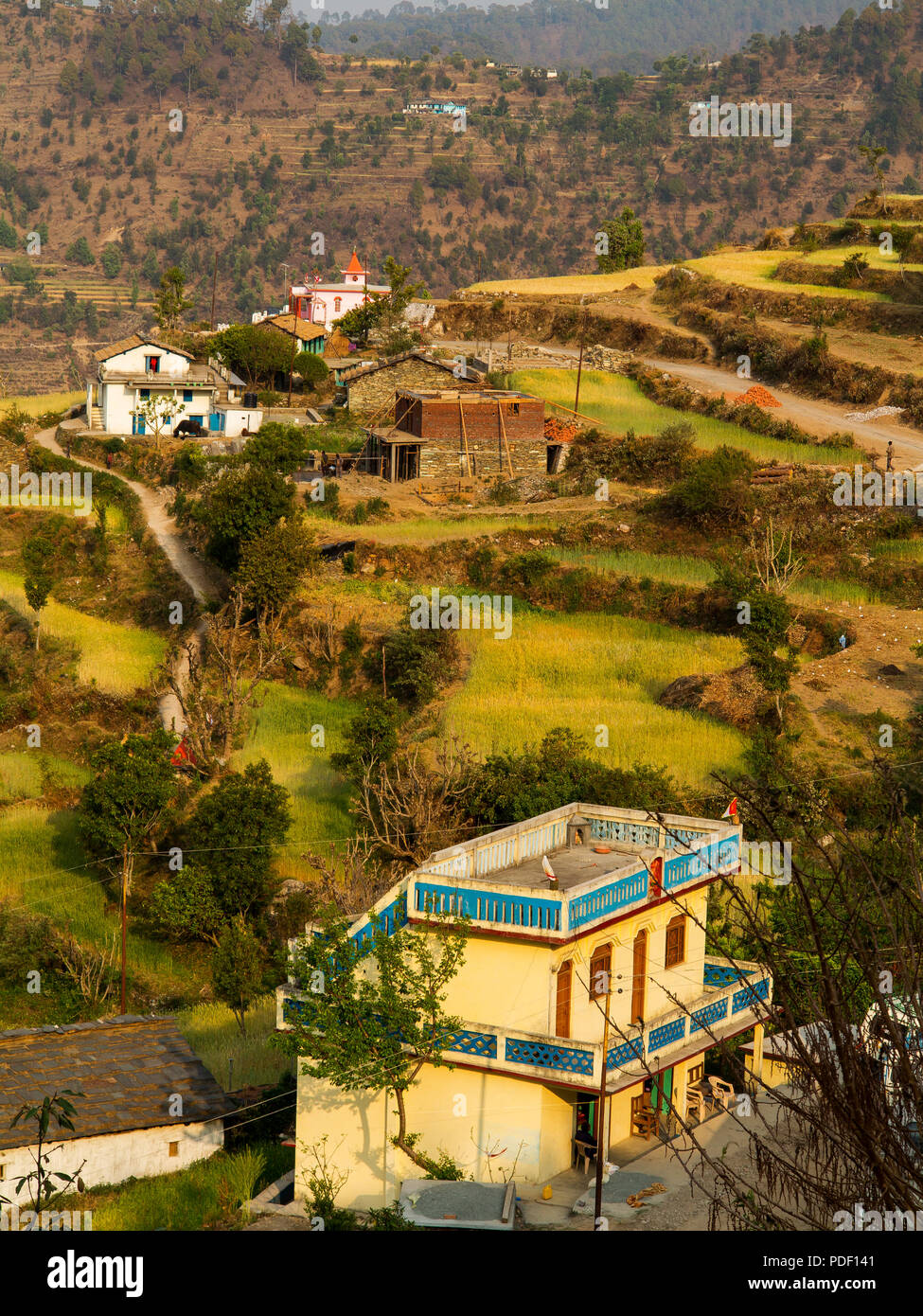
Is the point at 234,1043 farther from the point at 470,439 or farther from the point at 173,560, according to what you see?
the point at 470,439

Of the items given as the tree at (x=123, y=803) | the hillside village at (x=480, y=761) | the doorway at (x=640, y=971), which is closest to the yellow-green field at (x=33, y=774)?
the hillside village at (x=480, y=761)

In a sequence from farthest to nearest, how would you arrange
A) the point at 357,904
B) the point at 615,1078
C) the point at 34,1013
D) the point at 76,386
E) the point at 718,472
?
the point at 76,386, the point at 718,472, the point at 34,1013, the point at 357,904, the point at 615,1078

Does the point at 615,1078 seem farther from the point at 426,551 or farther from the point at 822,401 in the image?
the point at 822,401

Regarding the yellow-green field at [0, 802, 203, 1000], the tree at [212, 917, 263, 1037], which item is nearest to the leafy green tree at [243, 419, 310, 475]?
the yellow-green field at [0, 802, 203, 1000]

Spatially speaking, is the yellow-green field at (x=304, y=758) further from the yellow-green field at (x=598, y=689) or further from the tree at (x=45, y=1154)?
the tree at (x=45, y=1154)
